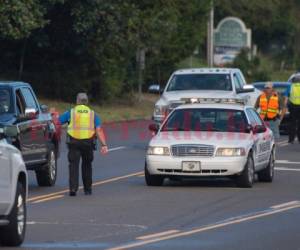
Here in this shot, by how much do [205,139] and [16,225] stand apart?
757 centimetres

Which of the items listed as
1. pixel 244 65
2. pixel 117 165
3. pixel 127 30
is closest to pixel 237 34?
pixel 244 65

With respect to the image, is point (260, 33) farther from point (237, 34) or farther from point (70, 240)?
point (70, 240)

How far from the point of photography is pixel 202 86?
2927 cm

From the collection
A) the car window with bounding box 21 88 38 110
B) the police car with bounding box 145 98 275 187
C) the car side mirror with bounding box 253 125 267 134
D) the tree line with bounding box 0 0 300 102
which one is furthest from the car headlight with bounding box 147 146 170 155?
the tree line with bounding box 0 0 300 102

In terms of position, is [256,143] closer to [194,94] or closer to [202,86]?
[194,94]

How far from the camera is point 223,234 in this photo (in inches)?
542

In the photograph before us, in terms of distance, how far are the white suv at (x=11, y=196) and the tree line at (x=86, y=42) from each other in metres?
26.2

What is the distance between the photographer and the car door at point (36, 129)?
1909 centimetres

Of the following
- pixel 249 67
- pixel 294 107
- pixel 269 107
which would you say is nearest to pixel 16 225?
pixel 269 107

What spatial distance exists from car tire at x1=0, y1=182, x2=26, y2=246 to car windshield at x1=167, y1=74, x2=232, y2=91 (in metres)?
16.9

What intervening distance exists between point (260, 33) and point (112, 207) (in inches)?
2394

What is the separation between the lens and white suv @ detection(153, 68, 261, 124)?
28375 mm

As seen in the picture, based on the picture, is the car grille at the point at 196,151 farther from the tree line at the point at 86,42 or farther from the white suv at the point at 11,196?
the tree line at the point at 86,42

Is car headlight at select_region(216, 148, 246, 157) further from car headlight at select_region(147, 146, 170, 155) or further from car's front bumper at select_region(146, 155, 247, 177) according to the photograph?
car headlight at select_region(147, 146, 170, 155)
